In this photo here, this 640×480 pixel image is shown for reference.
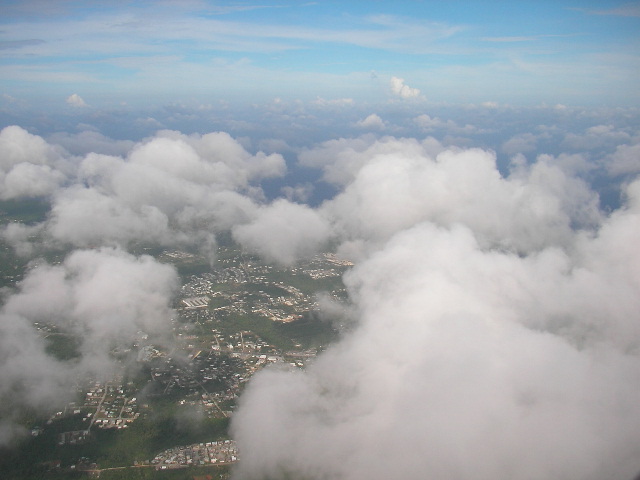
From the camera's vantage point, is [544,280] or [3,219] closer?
[544,280]

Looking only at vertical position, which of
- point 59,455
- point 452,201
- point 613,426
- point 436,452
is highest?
point 452,201

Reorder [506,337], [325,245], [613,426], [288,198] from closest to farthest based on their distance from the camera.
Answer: [613,426], [506,337], [325,245], [288,198]

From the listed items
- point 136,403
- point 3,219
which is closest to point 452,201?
point 136,403

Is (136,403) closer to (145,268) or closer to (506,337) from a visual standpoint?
(145,268)

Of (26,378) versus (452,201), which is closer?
(26,378)

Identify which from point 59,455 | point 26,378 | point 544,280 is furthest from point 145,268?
point 544,280

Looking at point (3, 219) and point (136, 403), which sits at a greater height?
point (3, 219)

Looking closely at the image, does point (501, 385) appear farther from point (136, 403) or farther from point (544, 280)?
point (136, 403)

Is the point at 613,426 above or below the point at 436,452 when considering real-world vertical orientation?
above

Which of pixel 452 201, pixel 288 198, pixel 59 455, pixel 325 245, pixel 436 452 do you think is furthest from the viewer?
pixel 288 198
